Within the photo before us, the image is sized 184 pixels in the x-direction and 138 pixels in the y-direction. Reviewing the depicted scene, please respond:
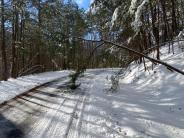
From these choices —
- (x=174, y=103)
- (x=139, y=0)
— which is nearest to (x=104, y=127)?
(x=174, y=103)

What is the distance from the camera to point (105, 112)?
34.2 feet

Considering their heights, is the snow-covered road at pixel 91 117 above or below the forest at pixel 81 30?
below

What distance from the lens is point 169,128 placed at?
8.42 meters

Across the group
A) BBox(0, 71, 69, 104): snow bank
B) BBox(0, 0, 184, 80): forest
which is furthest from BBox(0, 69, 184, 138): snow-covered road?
BBox(0, 0, 184, 80): forest

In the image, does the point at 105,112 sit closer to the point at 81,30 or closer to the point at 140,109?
the point at 140,109

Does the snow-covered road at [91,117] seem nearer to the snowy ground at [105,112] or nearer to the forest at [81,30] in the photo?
the snowy ground at [105,112]

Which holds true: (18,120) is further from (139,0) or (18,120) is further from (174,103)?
(139,0)

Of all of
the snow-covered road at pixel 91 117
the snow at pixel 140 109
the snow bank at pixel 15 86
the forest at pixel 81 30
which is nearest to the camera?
the snow-covered road at pixel 91 117

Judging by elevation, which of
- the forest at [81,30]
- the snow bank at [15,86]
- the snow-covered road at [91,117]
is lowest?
the snow-covered road at [91,117]

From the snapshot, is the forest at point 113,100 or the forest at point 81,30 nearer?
the forest at point 113,100

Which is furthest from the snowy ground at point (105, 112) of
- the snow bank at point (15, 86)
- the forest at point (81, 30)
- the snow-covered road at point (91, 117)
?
the forest at point (81, 30)

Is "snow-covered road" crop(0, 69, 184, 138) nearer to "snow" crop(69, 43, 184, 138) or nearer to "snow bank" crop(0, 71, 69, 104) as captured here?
"snow" crop(69, 43, 184, 138)

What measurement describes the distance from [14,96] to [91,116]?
215 inches

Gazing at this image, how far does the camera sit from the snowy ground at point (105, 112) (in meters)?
8.12
